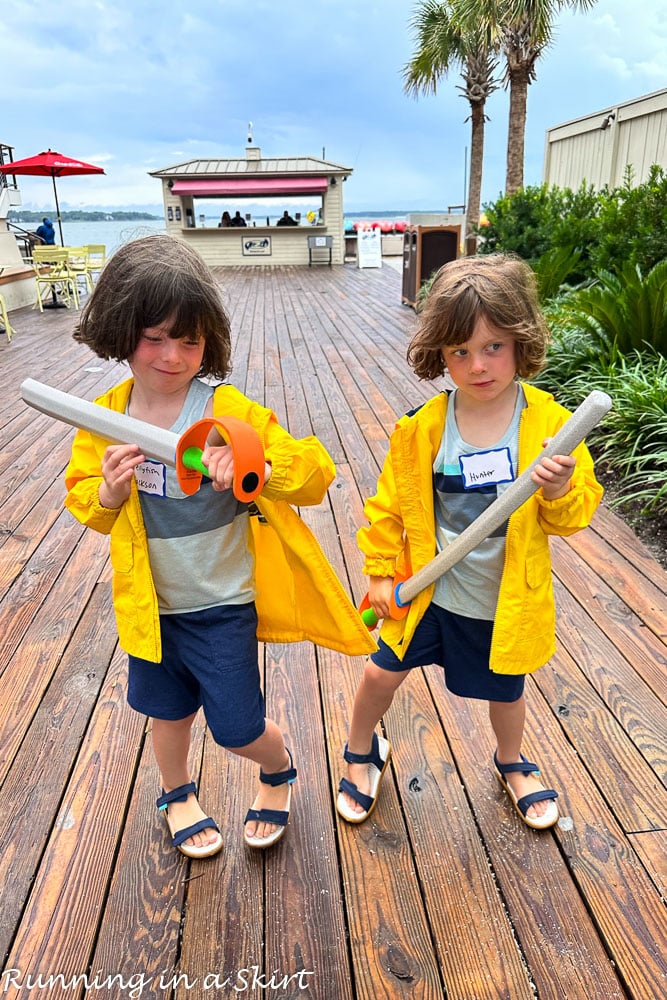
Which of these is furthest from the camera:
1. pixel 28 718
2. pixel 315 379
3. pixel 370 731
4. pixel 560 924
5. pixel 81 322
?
pixel 315 379

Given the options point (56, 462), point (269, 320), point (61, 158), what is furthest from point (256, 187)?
point (56, 462)

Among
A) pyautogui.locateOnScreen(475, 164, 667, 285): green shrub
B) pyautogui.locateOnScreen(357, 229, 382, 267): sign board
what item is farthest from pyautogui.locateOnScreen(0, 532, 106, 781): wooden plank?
pyautogui.locateOnScreen(357, 229, 382, 267): sign board

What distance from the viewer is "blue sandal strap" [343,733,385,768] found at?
5.76 ft

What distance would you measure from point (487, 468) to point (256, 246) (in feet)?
64.5

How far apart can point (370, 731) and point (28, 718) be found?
1.06 metres

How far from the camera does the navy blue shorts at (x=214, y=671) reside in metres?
1.40

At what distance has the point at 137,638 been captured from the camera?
1395 millimetres

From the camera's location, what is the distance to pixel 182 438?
106 cm

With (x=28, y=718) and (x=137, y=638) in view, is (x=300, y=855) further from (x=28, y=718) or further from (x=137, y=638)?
(x=28, y=718)

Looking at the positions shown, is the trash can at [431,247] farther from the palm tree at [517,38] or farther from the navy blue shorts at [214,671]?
the navy blue shorts at [214,671]

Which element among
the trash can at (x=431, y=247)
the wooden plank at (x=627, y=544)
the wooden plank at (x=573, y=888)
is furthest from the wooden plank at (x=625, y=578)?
the trash can at (x=431, y=247)

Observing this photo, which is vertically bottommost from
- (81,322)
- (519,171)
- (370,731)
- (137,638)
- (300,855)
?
(300,855)

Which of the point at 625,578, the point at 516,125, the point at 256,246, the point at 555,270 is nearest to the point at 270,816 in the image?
the point at 625,578

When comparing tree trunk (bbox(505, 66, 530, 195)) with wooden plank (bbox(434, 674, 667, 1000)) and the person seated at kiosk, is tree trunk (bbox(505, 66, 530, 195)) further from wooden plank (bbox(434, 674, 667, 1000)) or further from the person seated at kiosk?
wooden plank (bbox(434, 674, 667, 1000))
